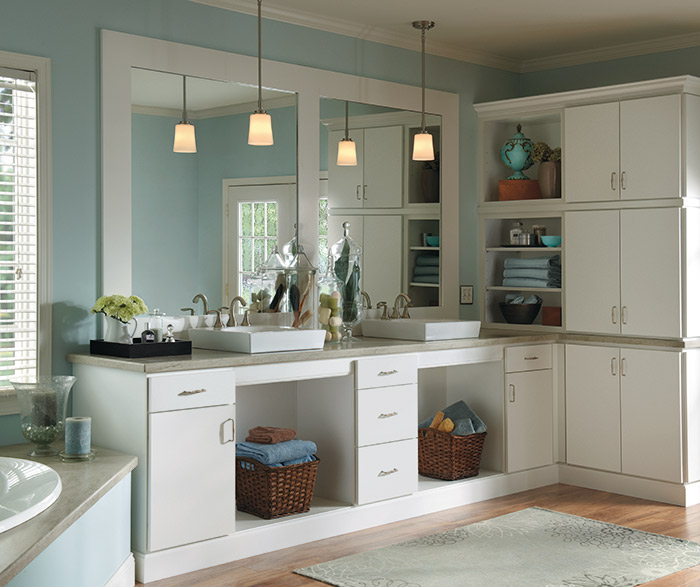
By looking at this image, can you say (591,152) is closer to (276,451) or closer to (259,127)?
(259,127)

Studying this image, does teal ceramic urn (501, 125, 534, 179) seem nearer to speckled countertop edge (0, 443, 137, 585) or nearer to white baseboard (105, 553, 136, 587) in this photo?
speckled countertop edge (0, 443, 137, 585)

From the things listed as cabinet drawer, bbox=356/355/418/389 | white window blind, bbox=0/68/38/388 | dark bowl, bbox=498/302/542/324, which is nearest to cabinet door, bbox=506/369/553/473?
dark bowl, bbox=498/302/542/324

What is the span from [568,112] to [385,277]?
1400 mm

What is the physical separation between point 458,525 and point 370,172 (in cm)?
189

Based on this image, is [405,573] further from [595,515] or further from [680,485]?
[680,485]

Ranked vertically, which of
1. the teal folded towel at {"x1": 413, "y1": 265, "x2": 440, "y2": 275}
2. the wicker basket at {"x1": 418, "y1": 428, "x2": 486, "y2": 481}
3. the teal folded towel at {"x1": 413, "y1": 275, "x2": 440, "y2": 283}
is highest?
the teal folded towel at {"x1": 413, "y1": 265, "x2": 440, "y2": 275}

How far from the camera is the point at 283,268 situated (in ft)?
14.1

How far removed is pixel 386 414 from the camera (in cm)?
413

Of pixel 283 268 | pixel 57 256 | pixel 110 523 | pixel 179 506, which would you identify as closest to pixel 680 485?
pixel 283 268

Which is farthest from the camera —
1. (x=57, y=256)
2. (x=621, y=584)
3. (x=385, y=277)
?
(x=385, y=277)

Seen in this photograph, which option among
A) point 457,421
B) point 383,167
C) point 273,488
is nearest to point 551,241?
point 383,167

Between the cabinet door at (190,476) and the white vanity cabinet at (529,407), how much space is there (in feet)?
5.88

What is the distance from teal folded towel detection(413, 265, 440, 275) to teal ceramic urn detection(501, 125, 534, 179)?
2.46ft

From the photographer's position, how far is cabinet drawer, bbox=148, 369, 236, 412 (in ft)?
10.9
